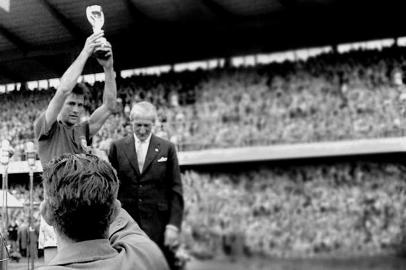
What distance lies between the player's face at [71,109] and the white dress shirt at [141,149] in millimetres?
335

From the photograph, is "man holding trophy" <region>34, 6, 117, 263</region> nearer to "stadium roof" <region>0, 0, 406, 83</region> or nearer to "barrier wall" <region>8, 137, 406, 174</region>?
"stadium roof" <region>0, 0, 406, 83</region>

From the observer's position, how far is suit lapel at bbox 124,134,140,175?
1551 mm

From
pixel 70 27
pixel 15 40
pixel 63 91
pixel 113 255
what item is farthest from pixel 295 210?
pixel 113 255

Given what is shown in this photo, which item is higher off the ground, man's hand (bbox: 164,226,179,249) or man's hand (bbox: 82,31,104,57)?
man's hand (bbox: 82,31,104,57)

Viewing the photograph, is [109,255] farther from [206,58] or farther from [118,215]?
[206,58]

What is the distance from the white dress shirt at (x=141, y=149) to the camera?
1.56 metres

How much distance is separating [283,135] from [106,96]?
1.70 m

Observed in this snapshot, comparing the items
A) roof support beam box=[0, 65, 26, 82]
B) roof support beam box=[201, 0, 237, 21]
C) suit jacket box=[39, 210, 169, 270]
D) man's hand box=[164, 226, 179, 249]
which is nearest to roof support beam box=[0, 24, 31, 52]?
roof support beam box=[0, 65, 26, 82]

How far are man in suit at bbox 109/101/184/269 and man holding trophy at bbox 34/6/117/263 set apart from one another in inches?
10.8

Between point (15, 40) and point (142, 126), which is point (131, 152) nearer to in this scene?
point (142, 126)

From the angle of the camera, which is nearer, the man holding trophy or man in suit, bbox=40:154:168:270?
man in suit, bbox=40:154:168:270

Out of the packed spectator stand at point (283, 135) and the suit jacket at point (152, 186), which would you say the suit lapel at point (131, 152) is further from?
the packed spectator stand at point (283, 135)

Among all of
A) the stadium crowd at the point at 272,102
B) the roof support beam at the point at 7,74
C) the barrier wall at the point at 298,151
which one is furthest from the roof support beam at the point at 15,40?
the barrier wall at the point at 298,151

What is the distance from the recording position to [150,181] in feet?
5.08
